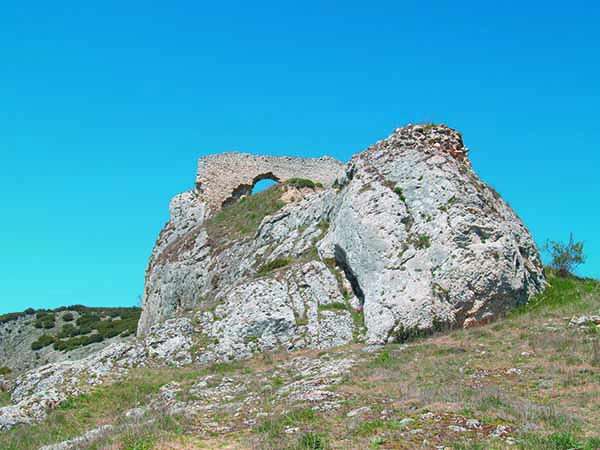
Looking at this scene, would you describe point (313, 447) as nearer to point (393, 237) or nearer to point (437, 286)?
point (437, 286)

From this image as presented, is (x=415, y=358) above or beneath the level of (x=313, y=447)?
above

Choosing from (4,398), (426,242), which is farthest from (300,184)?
(4,398)

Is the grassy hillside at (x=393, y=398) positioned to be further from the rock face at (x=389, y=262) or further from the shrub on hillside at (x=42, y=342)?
the shrub on hillside at (x=42, y=342)

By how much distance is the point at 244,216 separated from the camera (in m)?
33.4

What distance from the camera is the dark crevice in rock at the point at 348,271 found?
2062 cm

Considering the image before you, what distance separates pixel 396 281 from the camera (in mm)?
19328

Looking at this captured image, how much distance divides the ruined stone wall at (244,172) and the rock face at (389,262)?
1335 cm

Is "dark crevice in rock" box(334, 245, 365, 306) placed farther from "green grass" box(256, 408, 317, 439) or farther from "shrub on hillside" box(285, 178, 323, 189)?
"shrub on hillside" box(285, 178, 323, 189)

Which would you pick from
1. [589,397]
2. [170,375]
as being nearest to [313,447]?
[589,397]

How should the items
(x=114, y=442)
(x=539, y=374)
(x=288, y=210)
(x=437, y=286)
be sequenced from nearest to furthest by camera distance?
(x=114, y=442) → (x=539, y=374) → (x=437, y=286) → (x=288, y=210)

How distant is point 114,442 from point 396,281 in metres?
10.6

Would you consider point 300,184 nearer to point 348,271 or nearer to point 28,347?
point 348,271

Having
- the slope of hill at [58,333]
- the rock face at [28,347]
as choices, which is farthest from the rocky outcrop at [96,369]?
the slope of hill at [58,333]

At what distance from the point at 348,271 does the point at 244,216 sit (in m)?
12.8
